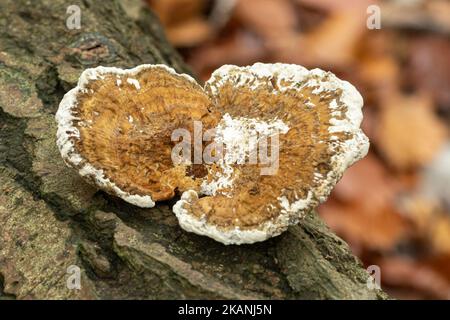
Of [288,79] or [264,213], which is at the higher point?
[288,79]

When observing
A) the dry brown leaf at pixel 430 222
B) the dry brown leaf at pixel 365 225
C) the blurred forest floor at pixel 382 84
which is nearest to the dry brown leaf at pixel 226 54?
the blurred forest floor at pixel 382 84

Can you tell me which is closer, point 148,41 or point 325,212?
point 148,41

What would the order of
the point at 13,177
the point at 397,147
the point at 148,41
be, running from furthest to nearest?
the point at 397,147, the point at 148,41, the point at 13,177

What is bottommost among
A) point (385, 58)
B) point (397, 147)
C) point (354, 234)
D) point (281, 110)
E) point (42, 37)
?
point (354, 234)

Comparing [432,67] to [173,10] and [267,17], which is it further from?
[173,10]

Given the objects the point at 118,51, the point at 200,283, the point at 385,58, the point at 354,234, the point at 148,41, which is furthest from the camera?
the point at 385,58

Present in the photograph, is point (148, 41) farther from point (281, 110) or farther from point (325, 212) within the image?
point (325, 212)

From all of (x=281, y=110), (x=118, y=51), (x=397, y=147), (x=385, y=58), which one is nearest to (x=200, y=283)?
(x=281, y=110)

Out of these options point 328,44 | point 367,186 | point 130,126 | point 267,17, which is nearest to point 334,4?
point 328,44
